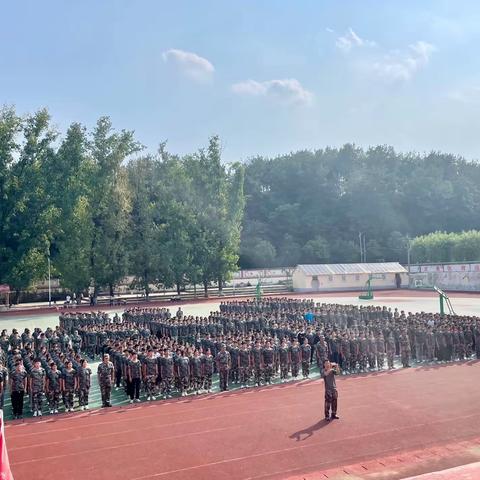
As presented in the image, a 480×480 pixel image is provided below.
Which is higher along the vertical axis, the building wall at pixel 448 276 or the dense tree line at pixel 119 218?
the dense tree line at pixel 119 218

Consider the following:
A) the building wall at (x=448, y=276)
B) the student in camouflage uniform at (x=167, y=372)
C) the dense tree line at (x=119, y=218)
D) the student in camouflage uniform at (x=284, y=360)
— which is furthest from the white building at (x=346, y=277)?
the student in camouflage uniform at (x=167, y=372)

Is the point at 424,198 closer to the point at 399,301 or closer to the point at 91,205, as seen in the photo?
the point at 399,301

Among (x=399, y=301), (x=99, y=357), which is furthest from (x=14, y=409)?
(x=399, y=301)

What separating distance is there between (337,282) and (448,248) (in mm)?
14616

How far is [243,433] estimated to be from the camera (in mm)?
9672

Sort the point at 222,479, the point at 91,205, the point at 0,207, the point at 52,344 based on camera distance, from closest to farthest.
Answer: the point at 222,479
the point at 52,344
the point at 0,207
the point at 91,205

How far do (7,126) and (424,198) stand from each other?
52786mm

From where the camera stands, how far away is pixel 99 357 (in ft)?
63.8

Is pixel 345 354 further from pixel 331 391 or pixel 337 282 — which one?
pixel 337 282

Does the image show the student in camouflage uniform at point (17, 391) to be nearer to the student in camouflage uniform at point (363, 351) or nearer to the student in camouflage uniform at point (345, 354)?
the student in camouflage uniform at point (345, 354)

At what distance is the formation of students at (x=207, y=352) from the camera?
40.1 feet

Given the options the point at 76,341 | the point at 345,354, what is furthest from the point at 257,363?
the point at 76,341

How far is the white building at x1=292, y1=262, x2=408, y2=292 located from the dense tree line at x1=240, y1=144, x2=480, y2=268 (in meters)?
14.1

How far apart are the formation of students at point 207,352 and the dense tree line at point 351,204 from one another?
4596 centimetres
